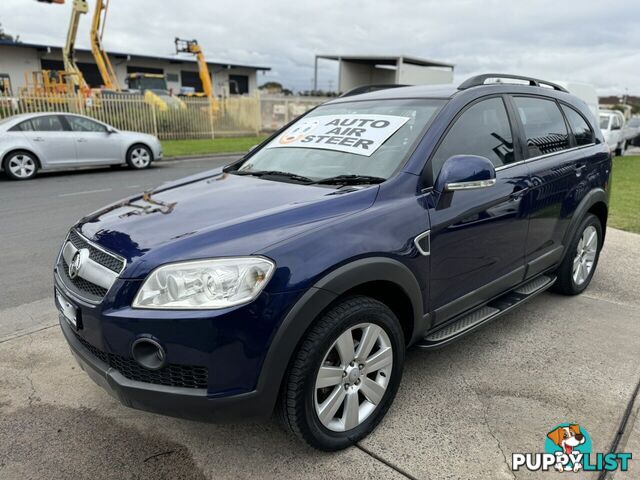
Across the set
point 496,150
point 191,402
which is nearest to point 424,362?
point 496,150

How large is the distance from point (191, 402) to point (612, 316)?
138 inches

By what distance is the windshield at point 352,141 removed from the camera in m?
2.85

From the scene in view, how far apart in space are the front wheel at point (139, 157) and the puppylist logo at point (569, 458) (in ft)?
40.5

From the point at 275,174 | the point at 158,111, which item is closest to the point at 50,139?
the point at 158,111

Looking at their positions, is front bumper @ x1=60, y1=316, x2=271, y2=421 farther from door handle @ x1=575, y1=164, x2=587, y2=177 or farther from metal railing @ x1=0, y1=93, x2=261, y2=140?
metal railing @ x1=0, y1=93, x2=261, y2=140

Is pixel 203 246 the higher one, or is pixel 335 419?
pixel 203 246

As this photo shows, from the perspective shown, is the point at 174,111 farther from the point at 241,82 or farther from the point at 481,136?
the point at 241,82

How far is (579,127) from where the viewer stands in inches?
166

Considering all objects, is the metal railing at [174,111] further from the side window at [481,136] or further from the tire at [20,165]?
the side window at [481,136]

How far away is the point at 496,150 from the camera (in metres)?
3.25

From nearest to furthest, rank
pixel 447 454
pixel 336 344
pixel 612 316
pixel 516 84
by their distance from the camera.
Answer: pixel 336 344 < pixel 447 454 < pixel 516 84 < pixel 612 316

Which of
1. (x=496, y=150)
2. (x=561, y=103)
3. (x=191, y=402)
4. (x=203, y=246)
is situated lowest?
(x=191, y=402)

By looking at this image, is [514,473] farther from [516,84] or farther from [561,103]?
[561,103]

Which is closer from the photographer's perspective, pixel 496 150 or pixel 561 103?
pixel 496 150
